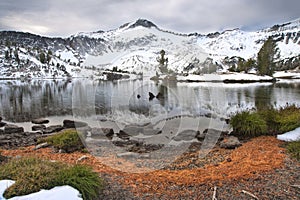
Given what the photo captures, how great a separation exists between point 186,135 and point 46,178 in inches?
386

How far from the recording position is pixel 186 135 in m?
14.3

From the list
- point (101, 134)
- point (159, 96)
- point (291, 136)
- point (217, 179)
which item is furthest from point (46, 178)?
point (159, 96)

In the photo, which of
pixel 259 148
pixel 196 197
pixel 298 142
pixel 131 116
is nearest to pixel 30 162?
pixel 196 197

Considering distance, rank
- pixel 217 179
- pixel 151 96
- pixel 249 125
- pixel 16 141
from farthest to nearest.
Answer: pixel 151 96 → pixel 16 141 → pixel 249 125 → pixel 217 179

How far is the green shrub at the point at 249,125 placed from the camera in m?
11.7

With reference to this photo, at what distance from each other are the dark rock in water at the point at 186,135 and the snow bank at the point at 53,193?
29.5 feet

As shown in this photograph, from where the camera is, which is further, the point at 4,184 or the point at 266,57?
the point at 266,57

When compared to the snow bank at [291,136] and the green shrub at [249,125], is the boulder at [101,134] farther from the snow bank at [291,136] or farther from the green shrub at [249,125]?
the snow bank at [291,136]

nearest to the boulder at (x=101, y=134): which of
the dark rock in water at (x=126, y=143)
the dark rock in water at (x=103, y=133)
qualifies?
the dark rock in water at (x=103, y=133)

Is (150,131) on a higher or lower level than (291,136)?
lower

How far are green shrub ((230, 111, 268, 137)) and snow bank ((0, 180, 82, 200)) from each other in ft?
29.2

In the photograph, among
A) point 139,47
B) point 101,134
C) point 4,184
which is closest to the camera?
point 4,184

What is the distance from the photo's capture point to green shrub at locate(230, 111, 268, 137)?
1166 centimetres

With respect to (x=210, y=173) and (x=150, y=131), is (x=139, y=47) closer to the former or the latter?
(x=210, y=173)
